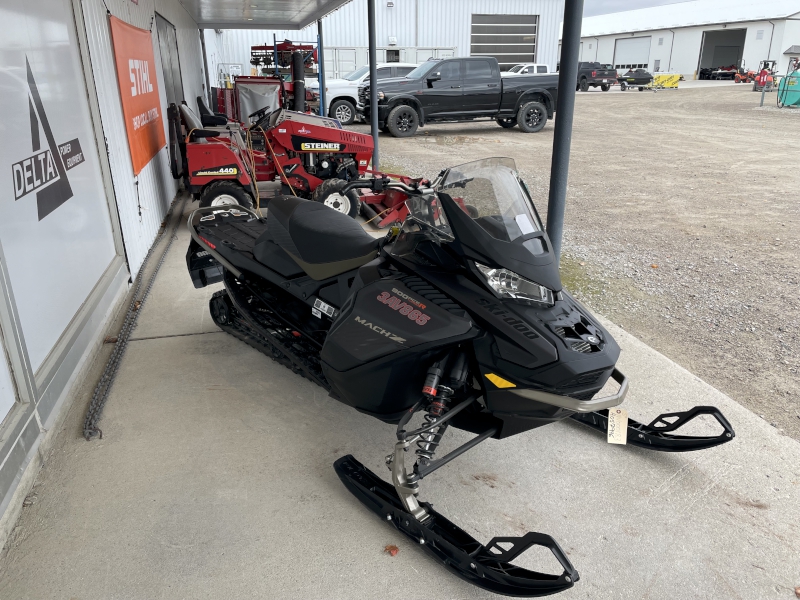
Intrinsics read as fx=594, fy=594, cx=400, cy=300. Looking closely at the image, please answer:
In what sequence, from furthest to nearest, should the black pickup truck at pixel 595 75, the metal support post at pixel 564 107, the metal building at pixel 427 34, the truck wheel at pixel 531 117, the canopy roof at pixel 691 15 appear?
1. the canopy roof at pixel 691 15
2. the black pickup truck at pixel 595 75
3. the metal building at pixel 427 34
4. the truck wheel at pixel 531 117
5. the metal support post at pixel 564 107

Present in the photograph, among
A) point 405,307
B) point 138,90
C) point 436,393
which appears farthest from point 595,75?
point 436,393

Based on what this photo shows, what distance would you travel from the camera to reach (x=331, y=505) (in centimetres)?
248

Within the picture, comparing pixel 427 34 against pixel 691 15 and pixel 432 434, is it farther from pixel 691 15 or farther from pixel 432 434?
pixel 691 15

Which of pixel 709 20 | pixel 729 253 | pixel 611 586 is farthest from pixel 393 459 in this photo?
pixel 709 20

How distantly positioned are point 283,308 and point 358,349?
106cm

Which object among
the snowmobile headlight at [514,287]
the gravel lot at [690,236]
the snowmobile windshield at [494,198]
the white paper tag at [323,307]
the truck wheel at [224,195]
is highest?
the snowmobile windshield at [494,198]

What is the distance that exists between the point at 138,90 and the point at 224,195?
4.30 feet

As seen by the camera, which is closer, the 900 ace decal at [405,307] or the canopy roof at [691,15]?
the 900 ace decal at [405,307]

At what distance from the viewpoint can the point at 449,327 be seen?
2221 millimetres

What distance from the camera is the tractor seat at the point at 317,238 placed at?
2.95 m

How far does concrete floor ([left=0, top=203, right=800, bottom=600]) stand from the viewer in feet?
6.97

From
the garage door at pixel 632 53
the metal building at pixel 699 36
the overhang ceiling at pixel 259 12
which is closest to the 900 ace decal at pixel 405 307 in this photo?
the overhang ceiling at pixel 259 12

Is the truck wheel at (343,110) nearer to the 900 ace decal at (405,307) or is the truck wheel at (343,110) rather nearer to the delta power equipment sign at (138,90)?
the delta power equipment sign at (138,90)

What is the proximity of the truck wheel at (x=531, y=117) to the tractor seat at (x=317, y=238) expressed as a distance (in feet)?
44.4
